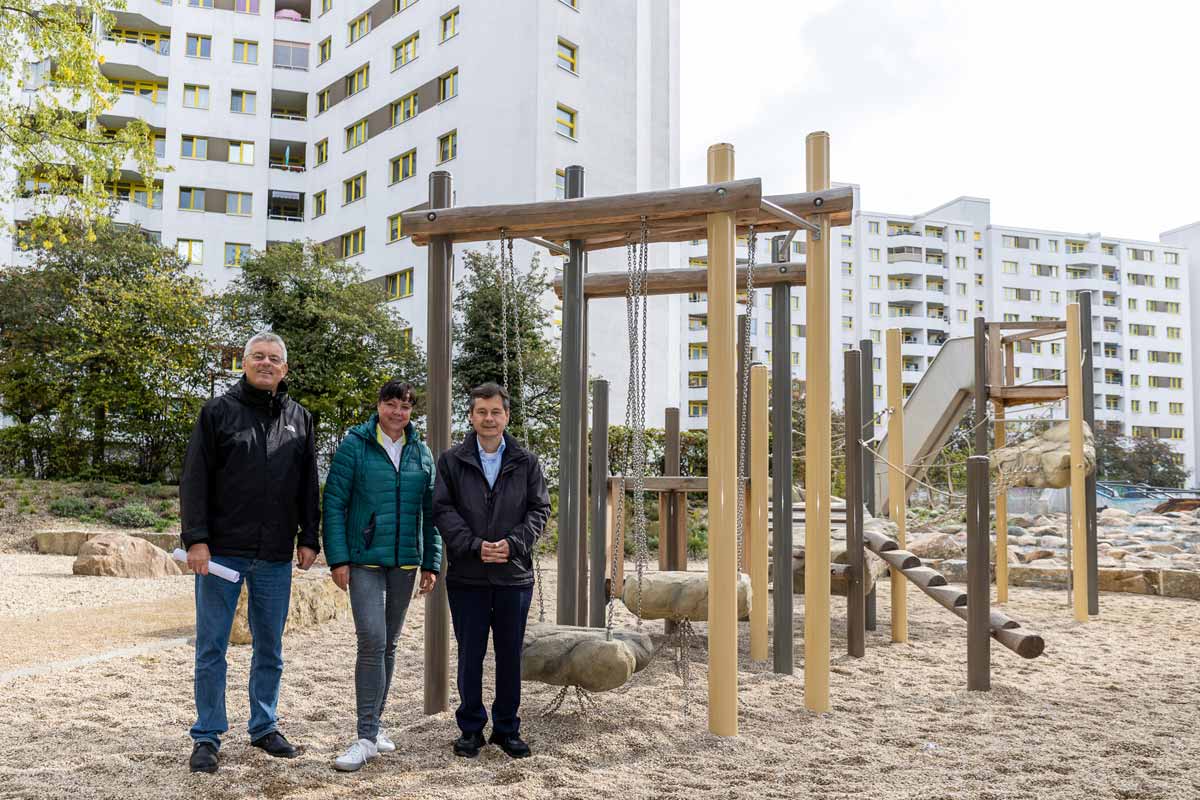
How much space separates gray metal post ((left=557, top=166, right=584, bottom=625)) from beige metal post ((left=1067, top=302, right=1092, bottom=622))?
19.2 ft

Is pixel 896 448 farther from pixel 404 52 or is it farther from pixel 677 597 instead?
pixel 404 52

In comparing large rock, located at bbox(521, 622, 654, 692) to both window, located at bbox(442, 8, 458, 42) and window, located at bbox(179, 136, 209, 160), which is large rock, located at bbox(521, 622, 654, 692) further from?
window, located at bbox(179, 136, 209, 160)

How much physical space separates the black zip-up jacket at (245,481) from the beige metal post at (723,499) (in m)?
1.92

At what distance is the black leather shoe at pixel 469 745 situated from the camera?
165 inches

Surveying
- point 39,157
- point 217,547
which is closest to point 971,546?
point 217,547

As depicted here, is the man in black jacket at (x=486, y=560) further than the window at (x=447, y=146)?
No

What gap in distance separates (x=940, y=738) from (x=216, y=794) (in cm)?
338

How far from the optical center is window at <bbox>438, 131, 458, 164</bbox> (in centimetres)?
2838

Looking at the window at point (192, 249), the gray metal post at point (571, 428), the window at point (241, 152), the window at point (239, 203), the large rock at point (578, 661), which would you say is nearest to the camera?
the large rock at point (578, 661)

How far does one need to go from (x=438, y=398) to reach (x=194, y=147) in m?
34.1

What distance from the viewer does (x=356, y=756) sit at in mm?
4008

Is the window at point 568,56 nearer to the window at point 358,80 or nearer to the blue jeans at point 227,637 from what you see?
the window at point 358,80

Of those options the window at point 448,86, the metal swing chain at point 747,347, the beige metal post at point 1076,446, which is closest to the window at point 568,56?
the window at point 448,86

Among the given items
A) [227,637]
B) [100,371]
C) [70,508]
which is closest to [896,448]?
[227,637]
